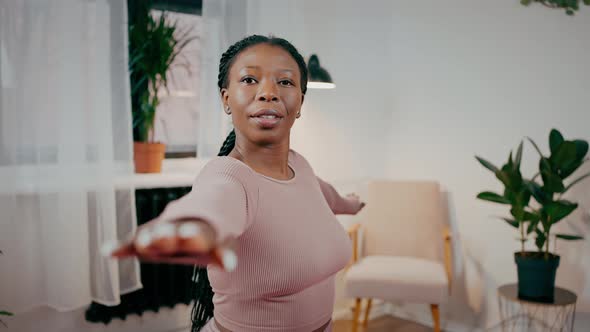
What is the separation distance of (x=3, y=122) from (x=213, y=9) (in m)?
1.16

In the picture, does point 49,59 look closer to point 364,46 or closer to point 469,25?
point 364,46

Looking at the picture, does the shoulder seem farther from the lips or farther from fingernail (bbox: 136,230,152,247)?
fingernail (bbox: 136,230,152,247)

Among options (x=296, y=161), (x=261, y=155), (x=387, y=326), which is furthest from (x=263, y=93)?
(x=387, y=326)

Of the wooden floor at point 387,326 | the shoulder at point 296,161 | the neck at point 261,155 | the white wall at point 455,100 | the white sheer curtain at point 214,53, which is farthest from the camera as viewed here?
the wooden floor at point 387,326

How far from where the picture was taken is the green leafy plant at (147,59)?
8.18 ft

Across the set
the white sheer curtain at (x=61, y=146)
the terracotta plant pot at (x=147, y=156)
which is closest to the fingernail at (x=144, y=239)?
the white sheer curtain at (x=61, y=146)

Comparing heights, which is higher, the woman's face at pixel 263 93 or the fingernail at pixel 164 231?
the woman's face at pixel 263 93

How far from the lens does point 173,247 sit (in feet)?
1.63

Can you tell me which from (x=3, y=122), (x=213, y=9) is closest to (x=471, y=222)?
(x=213, y=9)

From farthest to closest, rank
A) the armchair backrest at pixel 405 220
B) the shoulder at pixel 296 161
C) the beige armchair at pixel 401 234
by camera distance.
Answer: the armchair backrest at pixel 405 220 < the beige armchair at pixel 401 234 < the shoulder at pixel 296 161

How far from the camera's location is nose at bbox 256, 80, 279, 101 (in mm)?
879

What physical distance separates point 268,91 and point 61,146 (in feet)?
5.43

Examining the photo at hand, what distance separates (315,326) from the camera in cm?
94

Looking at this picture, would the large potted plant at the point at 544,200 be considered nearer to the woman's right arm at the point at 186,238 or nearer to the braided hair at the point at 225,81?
the braided hair at the point at 225,81
